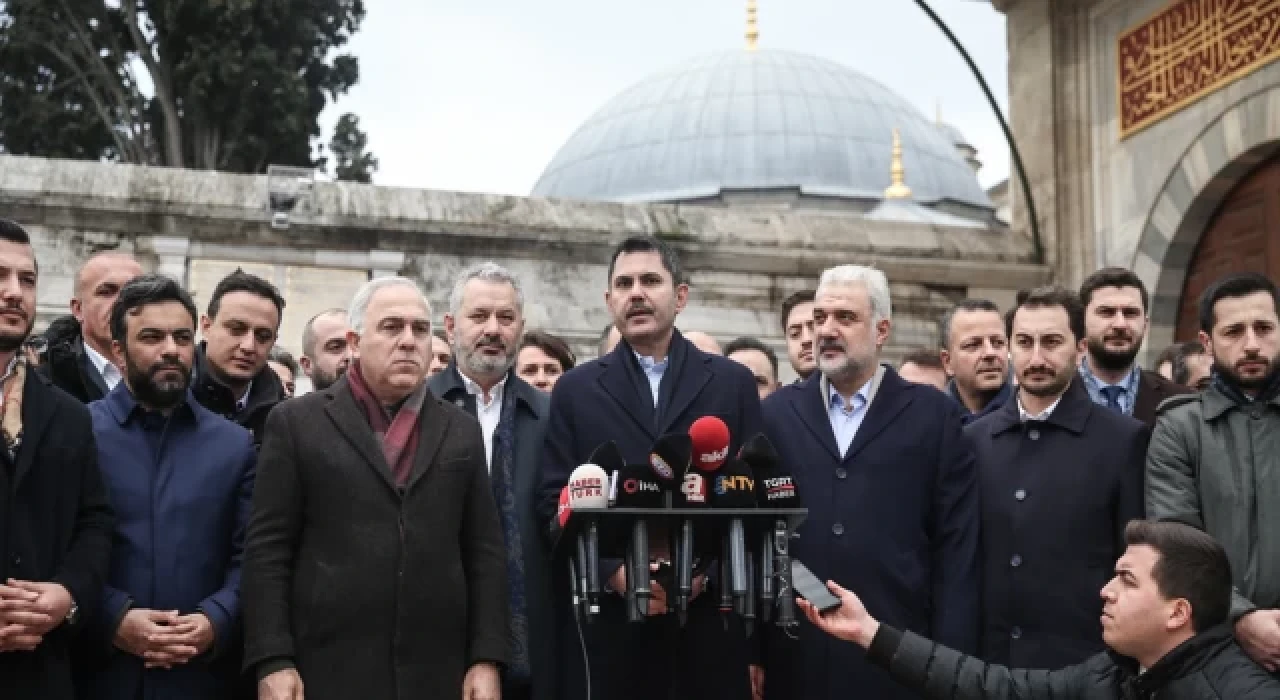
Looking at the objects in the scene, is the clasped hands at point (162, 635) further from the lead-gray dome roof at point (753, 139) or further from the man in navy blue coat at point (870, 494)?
the lead-gray dome roof at point (753, 139)

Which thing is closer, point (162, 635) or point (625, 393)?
point (162, 635)

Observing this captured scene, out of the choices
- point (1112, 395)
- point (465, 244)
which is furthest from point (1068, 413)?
point (465, 244)

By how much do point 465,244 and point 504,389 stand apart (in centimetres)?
473

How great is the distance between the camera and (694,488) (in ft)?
12.8

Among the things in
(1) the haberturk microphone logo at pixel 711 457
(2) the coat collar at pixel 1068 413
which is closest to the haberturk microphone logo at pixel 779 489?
(1) the haberturk microphone logo at pixel 711 457

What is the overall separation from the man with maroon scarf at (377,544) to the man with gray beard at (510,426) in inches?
15.7

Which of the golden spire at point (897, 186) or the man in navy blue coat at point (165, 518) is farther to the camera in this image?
the golden spire at point (897, 186)

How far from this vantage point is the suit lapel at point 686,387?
15.3 ft

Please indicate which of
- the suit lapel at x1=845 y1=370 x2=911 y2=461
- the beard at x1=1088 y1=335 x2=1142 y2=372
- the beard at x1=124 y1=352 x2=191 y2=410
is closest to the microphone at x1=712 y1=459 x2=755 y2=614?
the suit lapel at x1=845 y1=370 x2=911 y2=461

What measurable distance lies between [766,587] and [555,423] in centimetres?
110

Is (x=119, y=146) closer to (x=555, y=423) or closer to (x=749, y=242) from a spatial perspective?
(x=749, y=242)

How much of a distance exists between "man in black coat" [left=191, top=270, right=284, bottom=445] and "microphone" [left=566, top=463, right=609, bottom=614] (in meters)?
1.76

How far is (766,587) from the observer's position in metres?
3.88

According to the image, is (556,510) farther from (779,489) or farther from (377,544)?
(779,489)
